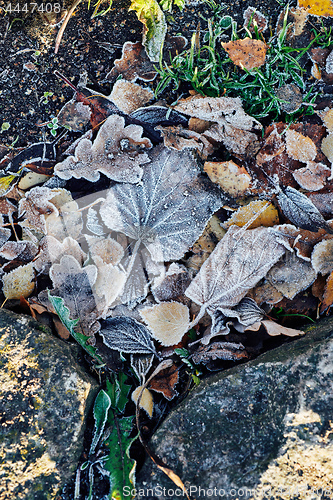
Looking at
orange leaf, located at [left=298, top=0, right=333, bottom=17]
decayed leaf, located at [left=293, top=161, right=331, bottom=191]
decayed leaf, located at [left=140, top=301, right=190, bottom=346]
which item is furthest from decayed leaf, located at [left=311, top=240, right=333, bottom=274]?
orange leaf, located at [left=298, top=0, right=333, bottom=17]

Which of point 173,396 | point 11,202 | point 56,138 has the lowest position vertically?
point 173,396

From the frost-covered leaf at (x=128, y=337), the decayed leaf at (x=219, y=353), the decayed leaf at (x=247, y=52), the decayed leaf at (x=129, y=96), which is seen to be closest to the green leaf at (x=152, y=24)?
the decayed leaf at (x=129, y=96)

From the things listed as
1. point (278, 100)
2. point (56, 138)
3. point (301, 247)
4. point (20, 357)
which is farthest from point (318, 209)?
point (20, 357)

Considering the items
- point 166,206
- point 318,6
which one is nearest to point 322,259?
point 166,206

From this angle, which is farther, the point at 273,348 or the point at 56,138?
the point at 56,138

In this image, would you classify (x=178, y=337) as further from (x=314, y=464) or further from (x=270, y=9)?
(x=270, y=9)

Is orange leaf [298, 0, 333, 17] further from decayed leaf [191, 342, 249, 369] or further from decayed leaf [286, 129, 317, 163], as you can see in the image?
decayed leaf [191, 342, 249, 369]
